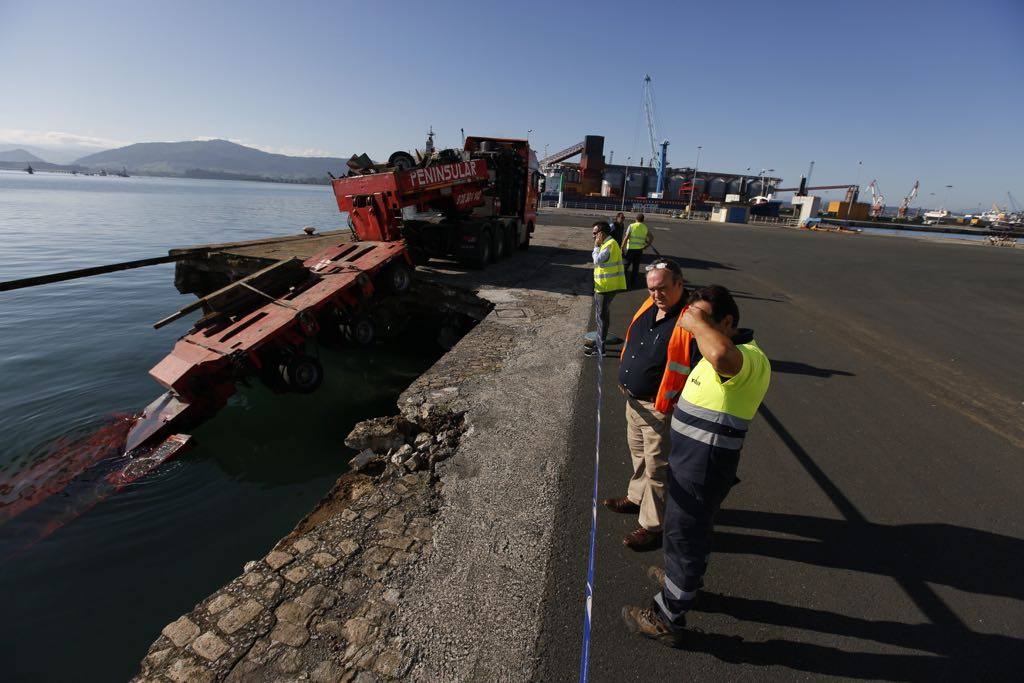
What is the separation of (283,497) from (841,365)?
7.88 m

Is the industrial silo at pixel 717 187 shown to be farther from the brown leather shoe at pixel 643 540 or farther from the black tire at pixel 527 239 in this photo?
the brown leather shoe at pixel 643 540

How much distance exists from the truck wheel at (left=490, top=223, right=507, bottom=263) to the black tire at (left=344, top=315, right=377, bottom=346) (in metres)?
5.20

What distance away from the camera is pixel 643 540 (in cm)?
305

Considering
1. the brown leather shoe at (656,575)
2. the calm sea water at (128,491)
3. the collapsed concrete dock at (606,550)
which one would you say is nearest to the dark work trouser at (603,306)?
the collapsed concrete dock at (606,550)

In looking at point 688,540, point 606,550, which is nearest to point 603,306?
point 606,550

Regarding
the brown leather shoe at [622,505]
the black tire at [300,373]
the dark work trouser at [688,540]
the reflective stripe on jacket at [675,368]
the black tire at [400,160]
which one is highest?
the black tire at [400,160]

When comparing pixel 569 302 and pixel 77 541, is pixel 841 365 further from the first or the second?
pixel 77 541

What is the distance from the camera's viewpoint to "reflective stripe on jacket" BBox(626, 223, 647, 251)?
1052cm

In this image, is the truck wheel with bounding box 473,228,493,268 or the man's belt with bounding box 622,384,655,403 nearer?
the man's belt with bounding box 622,384,655,403

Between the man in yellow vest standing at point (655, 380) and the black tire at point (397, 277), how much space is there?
18.3 feet

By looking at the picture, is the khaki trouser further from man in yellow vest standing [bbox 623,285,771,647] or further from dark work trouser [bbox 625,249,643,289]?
dark work trouser [bbox 625,249,643,289]

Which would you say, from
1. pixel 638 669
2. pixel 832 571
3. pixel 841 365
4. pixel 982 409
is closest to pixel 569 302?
pixel 841 365

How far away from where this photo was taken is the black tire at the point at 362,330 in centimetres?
769

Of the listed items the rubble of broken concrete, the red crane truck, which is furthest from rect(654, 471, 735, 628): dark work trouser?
the red crane truck
